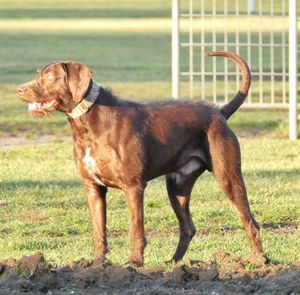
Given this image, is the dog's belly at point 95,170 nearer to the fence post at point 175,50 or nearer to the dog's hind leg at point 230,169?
the dog's hind leg at point 230,169

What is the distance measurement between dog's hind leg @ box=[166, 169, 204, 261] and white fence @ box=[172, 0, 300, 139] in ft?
28.6

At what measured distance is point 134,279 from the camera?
26.5ft

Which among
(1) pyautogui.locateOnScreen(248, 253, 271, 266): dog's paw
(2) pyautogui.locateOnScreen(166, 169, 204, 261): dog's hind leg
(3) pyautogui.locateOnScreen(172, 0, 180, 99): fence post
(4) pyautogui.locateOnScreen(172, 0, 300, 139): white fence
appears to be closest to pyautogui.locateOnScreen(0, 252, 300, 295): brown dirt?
(1) pyautogui.locateOnScreen(248, 253, 271, 266): dog's paw

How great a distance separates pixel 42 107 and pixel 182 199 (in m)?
1.42

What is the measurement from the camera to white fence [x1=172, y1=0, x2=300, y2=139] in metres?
19.1

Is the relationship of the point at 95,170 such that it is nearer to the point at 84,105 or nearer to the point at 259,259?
the point at 84,105

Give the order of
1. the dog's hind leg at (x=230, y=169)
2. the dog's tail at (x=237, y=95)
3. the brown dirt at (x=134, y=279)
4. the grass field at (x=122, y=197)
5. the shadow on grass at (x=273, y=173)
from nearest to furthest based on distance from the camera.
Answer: the brown dirt at (x=134, y=279) < the dog's hind leg at (x=230, y=169) < the dog's tail at (x=237, y=95) < the grass field at (x=122, y=197) < the shadow on grass at (x=273, y=173)

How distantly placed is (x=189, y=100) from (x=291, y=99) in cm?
950

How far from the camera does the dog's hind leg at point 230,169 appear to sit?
30.9ft

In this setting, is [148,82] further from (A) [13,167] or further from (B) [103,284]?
(B) [103,284]

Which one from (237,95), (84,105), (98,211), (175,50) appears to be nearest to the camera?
(84,105)

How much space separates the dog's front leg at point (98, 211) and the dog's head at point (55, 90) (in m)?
0.64

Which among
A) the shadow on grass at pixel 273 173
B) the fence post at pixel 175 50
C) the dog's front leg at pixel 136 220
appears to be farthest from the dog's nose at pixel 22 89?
the fence post at pixel 175 50

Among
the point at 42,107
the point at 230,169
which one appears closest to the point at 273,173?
the point at 230,169
